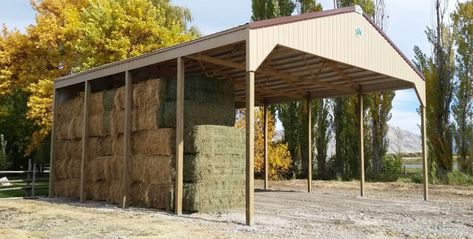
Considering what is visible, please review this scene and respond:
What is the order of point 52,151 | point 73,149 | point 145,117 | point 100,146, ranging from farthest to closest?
point 52,151
point 73,149
point 100,146
point 145,117

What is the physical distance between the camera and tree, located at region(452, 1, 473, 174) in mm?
22141

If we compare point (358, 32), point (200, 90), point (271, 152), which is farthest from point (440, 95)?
point (200, 90)

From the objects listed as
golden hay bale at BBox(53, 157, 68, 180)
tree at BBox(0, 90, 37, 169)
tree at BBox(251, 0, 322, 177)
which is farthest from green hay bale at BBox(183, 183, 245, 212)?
tree at BBox(0, 90, 37, 169)

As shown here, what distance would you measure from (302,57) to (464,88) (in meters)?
14.6

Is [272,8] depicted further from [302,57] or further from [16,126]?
[16,126]

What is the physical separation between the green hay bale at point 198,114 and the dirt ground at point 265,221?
2082 millimetres

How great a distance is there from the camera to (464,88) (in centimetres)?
2264

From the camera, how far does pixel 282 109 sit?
994 inches

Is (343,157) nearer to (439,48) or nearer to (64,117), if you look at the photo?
(439,48)

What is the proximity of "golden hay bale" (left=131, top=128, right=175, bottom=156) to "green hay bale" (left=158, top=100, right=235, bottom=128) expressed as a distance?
0.23 m

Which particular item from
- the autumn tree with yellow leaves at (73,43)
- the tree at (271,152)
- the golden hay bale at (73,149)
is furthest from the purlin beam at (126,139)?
the tree at (271,152)

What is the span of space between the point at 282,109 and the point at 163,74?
1318 cm

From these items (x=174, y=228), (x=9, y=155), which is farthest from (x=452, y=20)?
(x=9, y=155)

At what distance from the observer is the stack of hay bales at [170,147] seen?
10.1 meters
